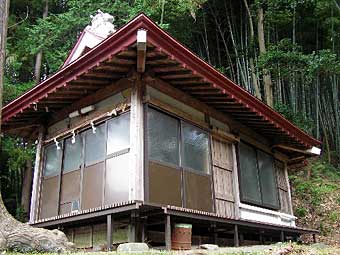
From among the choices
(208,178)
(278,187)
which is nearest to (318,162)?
(278,187)

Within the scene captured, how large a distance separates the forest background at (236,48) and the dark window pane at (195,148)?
551cm

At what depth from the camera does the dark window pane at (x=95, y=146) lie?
21.8 ft

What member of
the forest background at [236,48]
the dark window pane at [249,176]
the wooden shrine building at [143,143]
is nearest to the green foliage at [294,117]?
the forest background at [236,48]

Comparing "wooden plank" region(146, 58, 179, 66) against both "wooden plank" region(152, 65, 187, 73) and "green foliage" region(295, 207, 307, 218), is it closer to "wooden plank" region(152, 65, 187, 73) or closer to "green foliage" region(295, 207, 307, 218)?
"wooden plank" region(152, 65, 187, 73)

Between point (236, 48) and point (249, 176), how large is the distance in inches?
289

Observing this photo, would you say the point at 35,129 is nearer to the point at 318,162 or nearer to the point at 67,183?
the point at 67,183

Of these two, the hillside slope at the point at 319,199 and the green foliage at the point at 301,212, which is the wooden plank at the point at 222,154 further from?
the green foliage at the point at 301,212

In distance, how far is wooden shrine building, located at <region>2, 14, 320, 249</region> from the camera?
225 inches

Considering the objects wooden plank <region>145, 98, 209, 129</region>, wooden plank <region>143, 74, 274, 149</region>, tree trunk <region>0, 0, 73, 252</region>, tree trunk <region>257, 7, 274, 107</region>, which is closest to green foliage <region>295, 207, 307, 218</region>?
tree trunk <region>257, 7, 274, 107</region>

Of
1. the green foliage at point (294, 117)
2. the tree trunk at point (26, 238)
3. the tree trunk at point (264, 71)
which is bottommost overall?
the tree trunk at point (26, 238)

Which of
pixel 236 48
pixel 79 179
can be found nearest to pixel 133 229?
pixel 79 179

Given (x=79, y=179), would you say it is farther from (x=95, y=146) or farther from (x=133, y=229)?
(x=133, y=229)

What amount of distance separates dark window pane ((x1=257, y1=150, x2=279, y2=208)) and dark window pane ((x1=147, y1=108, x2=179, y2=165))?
3056mm

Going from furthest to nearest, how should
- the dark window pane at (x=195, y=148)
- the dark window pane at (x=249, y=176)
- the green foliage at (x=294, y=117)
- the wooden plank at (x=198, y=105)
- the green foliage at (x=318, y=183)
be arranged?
the green foliage at (x=294, y=117), the green foliage at (x=318, y=183), the dark window pane at (x=249, y=176), the dark window pane at (x=195, y=148), the wooden plank at (x=198, y=105)
